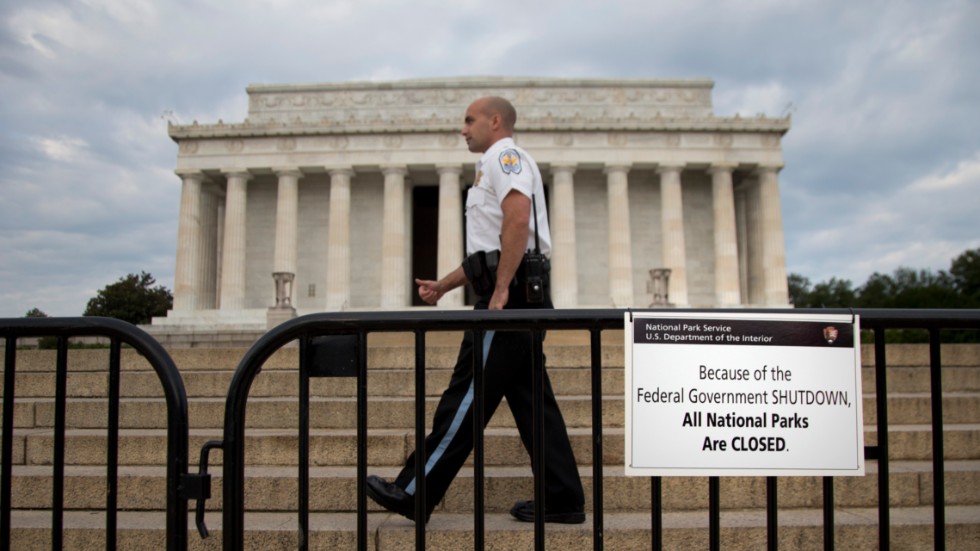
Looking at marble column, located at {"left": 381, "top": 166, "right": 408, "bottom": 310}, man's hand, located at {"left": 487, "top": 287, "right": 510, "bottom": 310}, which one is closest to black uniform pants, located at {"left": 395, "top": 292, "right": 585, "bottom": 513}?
man's hand, located at {"left": 487, "top": 287, "right": 510, "bottom": 310}

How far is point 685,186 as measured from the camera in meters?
38.4

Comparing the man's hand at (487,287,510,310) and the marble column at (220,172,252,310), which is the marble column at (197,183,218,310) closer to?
the marble column at (220,172,252,310)

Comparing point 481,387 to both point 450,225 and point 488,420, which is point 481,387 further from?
point 450,225

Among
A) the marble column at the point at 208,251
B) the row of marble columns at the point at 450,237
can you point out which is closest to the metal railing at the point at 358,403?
the row of marble columns at the point at 450,237

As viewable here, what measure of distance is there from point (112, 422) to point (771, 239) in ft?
120

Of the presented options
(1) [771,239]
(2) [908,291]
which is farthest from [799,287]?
(1) [771,239]

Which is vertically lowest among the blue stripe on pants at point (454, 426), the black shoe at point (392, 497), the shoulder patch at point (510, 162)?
the black shoe at point (392, 497)

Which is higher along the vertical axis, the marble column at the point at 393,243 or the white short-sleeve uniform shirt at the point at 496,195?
the marble column at the point at 393,243

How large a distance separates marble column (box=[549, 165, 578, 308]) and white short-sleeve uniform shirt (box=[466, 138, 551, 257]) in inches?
1160

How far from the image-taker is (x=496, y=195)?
4.73 meters

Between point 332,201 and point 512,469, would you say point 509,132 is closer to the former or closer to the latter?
point 512,469

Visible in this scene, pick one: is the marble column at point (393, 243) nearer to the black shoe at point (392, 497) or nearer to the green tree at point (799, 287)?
the black shoe at point (392, 497)

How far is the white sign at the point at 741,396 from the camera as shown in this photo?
3.17 metres

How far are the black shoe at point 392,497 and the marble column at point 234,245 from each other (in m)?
33.3
